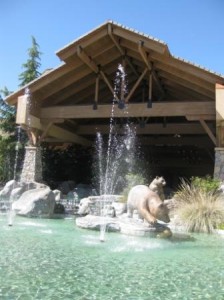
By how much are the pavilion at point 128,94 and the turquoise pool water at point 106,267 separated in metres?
6.05

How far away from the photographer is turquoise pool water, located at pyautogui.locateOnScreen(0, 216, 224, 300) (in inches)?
160

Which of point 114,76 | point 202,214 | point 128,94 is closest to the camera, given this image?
point 202,214

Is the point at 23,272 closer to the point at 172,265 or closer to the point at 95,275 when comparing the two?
the point at 95,275

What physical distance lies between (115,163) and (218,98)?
20.4 feet

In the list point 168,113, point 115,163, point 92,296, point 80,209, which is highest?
point 168,113

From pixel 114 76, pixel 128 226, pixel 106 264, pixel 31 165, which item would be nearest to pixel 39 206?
pixel 128 226

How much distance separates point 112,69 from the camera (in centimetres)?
1541

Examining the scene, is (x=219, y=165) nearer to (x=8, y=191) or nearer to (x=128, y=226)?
(x=128, y=226)

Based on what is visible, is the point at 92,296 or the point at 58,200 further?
the point at 58,200

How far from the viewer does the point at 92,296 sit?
153 inches

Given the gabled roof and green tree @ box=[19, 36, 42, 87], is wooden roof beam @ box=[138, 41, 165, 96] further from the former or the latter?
green tree @ box=[19, 36, 42, 87]

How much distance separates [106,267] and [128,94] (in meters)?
11.1

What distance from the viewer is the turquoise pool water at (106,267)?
4055 mm

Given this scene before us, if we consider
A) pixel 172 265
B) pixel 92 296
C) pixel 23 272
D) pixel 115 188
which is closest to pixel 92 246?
pixel 172 265
